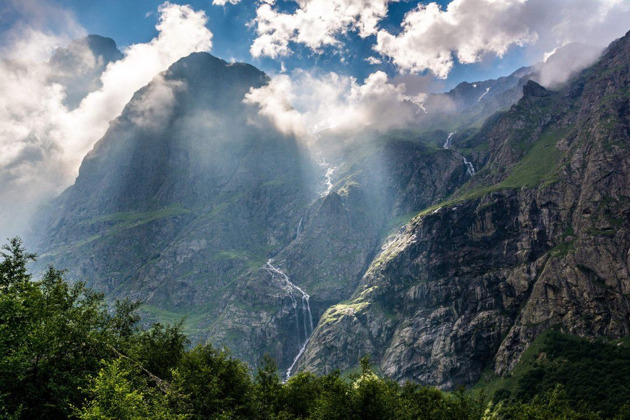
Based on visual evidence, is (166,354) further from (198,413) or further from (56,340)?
(56,340)

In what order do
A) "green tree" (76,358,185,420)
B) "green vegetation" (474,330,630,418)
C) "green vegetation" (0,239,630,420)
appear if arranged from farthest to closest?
"green vegetation" (474,330,630,418), "green vegetation" (0,239,630,420), "green tree" (76,358,185,420)

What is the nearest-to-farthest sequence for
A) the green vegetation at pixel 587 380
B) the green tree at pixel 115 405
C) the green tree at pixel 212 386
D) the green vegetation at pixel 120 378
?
the green tree at pixel 115 405 < the green vegetation at pixel 120 378 < the green tree at pixel 212 386 < the green vegetation at pixel 587 380

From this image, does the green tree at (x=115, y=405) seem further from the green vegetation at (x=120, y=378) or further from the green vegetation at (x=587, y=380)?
the green vegetation at (x=587, y=380)

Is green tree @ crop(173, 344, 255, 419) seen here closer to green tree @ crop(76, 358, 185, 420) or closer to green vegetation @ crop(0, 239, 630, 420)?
green vegetation @ crop(0, 239, 630, 420)

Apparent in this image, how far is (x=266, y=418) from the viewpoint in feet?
178

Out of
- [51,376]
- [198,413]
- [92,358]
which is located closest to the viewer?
[51,376]


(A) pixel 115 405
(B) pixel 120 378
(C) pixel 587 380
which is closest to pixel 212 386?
(B) pixel 120 378

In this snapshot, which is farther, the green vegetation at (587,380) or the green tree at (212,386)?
the green vegetation at (587,380)

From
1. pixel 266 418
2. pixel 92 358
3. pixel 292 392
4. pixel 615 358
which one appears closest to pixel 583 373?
pixel 615 358

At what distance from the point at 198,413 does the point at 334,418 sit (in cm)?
1935

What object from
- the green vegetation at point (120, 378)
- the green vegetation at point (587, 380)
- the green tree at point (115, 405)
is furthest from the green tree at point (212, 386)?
the green vegetation at point (587, 380)

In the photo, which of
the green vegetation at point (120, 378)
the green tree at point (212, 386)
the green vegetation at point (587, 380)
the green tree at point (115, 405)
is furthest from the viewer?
the green vegetation at point (587, 380)

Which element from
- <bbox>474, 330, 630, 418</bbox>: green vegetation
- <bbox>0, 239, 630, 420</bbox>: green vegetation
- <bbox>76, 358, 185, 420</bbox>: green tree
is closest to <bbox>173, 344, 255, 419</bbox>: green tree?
<bbox>0, 239, 630, 420</bbox>: green vegetation

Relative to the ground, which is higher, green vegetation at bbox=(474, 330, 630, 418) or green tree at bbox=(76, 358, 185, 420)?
green tree at bbox=(76, 358, 185, 420)
